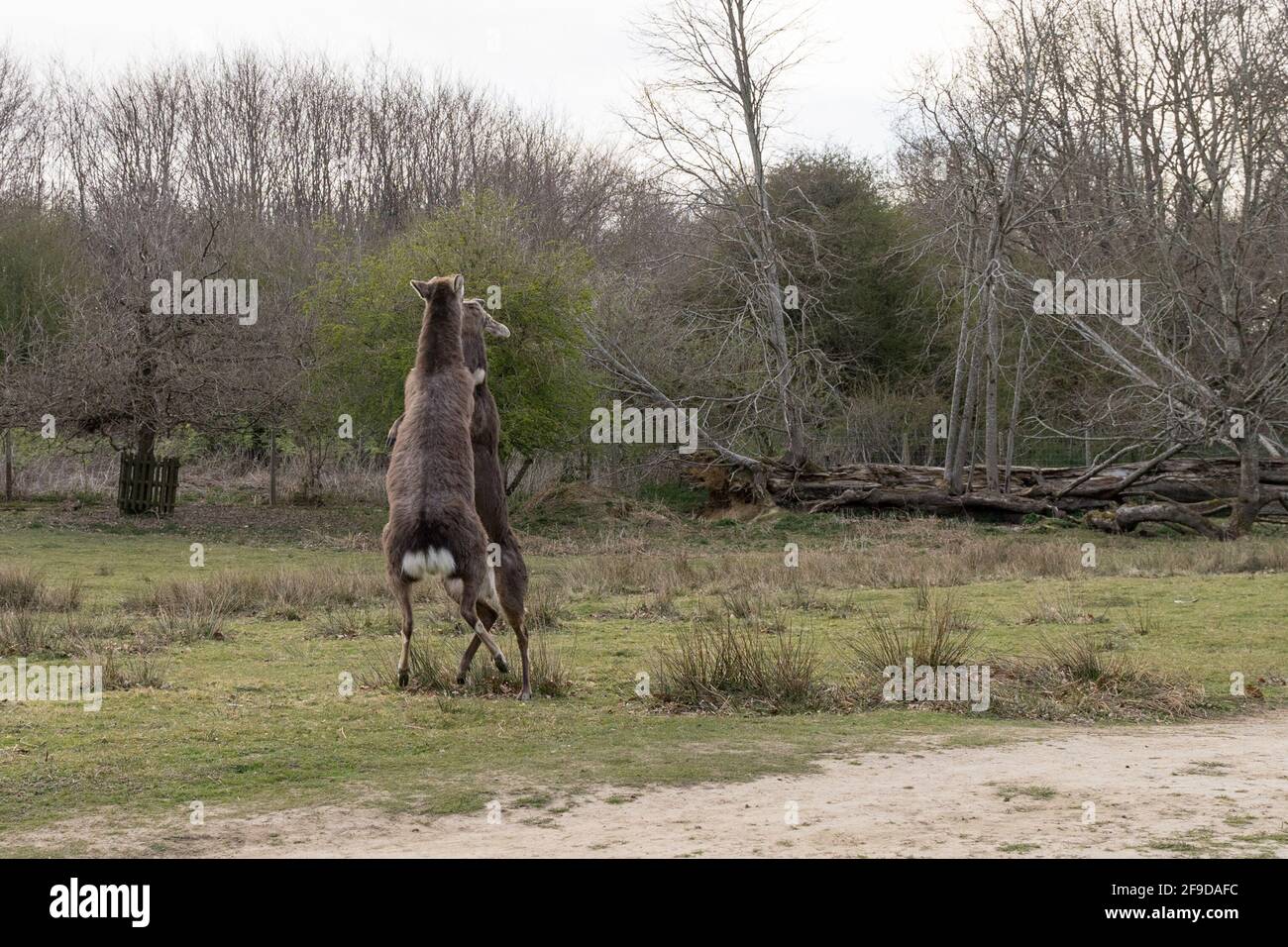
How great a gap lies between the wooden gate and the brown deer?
25.7 m

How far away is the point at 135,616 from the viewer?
54.2 ft

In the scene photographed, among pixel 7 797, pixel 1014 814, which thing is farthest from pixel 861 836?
pixel 7 797

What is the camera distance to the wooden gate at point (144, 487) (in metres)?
34.1

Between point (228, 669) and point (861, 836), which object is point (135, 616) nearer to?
point (228, 669)

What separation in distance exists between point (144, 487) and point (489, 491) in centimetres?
2619

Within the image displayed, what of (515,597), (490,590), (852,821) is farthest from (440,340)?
(852,821)

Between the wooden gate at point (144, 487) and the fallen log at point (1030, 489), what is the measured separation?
50.3 feet

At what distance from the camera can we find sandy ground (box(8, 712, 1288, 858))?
21.4 feet

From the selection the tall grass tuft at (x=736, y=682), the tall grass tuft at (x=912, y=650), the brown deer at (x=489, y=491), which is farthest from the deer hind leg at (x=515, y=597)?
the tall grass tuft at (x=912, y=650)

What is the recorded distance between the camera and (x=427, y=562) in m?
9.65

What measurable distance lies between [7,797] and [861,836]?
15.5 ft

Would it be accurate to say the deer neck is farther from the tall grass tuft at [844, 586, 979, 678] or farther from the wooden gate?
the wooden gate

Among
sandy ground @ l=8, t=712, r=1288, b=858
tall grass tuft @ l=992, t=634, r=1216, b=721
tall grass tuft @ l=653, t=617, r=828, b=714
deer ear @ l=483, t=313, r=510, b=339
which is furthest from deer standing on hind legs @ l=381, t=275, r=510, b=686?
tall grass tuft @ l=992, t=634, r=1216, b=721

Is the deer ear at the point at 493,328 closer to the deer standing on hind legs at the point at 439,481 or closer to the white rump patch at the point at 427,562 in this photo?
the deer standing on hind legs at the point at 439,481
